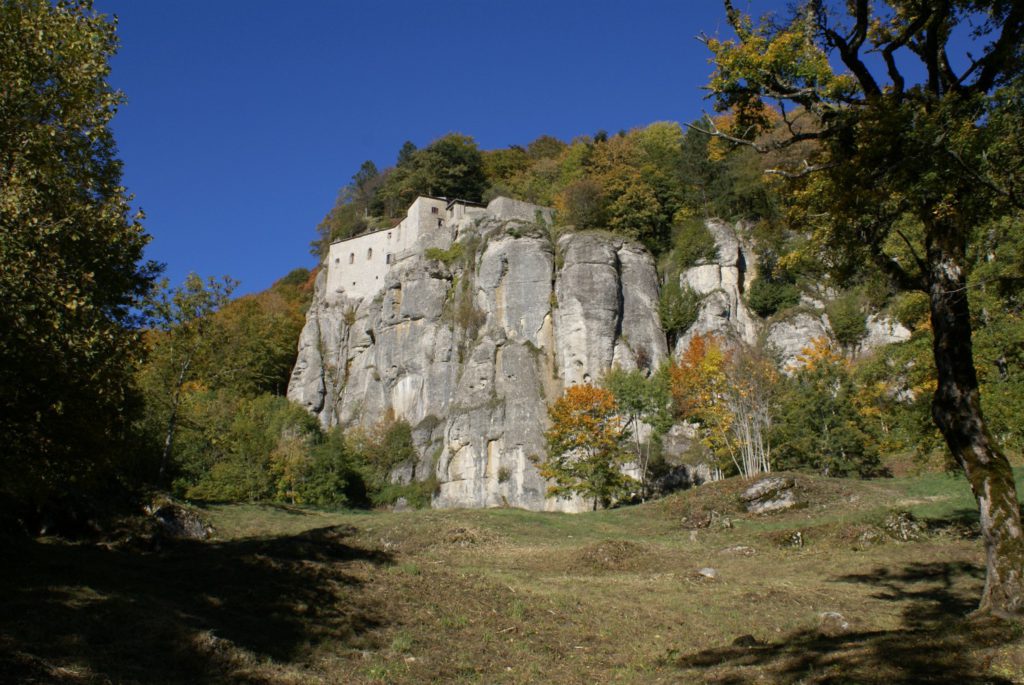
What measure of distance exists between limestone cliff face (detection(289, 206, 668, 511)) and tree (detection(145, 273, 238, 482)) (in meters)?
20.6

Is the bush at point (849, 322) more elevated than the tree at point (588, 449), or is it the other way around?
the bush at point (849, 322)

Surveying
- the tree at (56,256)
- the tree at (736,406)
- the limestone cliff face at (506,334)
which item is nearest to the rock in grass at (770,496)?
the tree at (736,406)

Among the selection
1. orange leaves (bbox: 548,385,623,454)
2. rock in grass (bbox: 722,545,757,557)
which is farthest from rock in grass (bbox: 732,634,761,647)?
orange leaves (bbox: 548,385,623,454)

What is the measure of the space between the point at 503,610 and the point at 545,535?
10559 mm

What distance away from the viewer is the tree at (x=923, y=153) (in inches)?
353

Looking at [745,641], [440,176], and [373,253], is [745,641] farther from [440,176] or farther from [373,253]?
[440,176]

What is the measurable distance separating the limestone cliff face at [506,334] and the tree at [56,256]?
31735 mm

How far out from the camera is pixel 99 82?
42.0ft

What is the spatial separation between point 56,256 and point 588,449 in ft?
100

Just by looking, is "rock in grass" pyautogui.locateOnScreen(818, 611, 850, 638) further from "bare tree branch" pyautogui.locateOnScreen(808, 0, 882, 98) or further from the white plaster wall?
the white plaster wall

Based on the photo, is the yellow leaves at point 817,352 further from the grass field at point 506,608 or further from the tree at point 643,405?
the grass field at point 506,608

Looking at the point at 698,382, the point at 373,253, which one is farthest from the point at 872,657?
the point at 373,253

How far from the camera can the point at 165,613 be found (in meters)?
9.73

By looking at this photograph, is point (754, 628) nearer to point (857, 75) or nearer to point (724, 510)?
point (857, 75)
